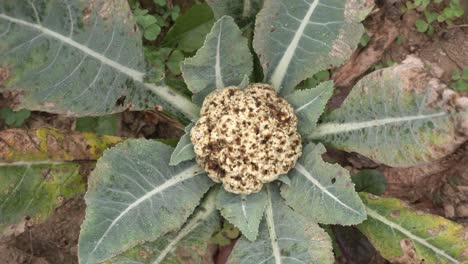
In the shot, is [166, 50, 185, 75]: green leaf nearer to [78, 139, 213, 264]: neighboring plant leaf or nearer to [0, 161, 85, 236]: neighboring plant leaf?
[78, 139, 213, 264]: neighboring plant leaf

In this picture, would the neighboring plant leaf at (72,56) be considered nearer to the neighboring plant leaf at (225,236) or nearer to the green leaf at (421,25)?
the neighboring plant leaf at (225,236)

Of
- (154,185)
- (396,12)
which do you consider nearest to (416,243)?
(154,185)

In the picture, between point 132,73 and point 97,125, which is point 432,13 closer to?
point 132,73

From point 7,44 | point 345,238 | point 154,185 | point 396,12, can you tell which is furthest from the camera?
point 396,12

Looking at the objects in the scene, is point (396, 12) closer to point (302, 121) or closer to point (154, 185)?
point (302, 121)

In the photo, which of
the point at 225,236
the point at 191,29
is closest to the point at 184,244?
the point at 225,236
